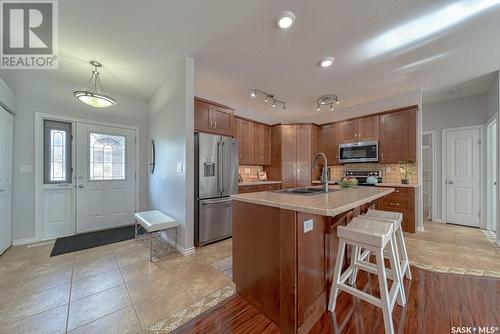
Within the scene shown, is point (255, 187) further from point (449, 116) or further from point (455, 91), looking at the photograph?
point (449, 116)

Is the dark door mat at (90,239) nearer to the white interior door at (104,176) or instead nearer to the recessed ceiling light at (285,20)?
the white interior door at (104,176)

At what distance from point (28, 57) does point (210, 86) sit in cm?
255

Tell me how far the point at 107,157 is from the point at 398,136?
5950mm

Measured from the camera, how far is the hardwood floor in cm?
146

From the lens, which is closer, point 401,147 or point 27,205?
point 27,205

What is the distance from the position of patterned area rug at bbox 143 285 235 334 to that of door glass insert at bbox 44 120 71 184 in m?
3.52

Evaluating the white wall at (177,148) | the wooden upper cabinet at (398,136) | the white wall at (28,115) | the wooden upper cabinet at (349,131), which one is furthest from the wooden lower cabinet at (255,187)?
the white wall at (28,115)

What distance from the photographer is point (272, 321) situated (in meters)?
1.53

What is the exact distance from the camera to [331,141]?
4.90 meters

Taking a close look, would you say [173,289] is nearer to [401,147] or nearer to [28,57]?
[28,57]

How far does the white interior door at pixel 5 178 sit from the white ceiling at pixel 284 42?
105cm

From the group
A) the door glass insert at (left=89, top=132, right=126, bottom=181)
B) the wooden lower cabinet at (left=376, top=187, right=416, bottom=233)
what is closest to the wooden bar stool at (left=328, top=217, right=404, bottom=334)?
the wooden lower cabinet at (left=376, top=187, right=416, bottom=233)

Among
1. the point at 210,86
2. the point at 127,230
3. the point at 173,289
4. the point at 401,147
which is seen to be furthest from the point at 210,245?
the point at 401,147

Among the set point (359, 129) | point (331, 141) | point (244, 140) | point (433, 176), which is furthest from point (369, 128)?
point (244, 140)
